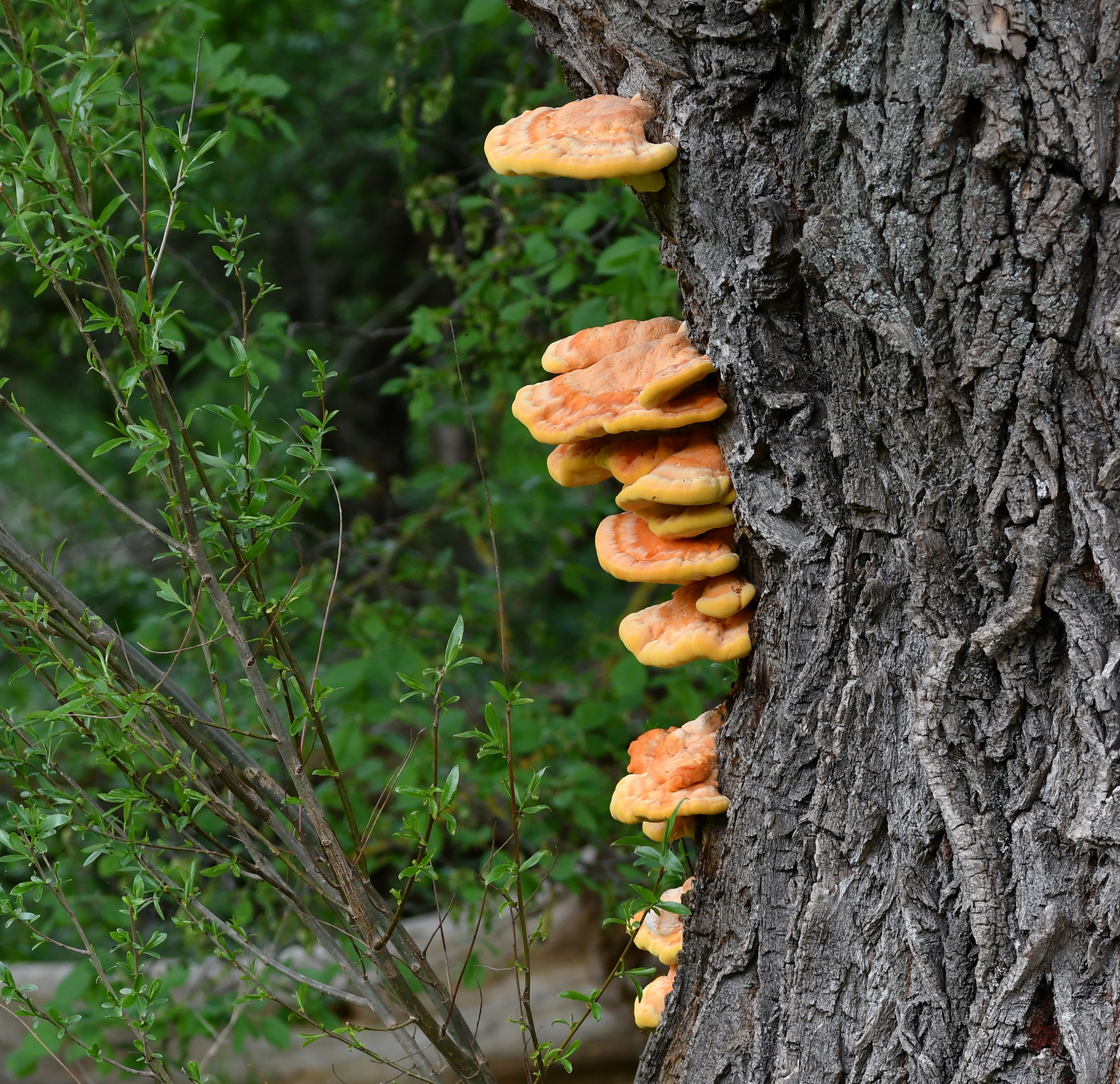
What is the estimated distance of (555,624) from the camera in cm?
1010

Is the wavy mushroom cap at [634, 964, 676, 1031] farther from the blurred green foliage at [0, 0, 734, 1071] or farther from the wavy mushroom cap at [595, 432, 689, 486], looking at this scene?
the wavy mushroom cap at [595, 432, 689, 486]

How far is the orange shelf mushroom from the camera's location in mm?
2039

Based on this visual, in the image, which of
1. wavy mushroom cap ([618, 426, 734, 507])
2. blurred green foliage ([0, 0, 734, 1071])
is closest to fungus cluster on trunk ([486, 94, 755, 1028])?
wavy mushroom cap ([618, 426, 734, 507])

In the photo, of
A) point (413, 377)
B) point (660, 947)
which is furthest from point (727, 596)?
point (413, 377)

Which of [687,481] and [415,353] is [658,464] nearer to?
[687,481]

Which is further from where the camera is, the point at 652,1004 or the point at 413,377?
the point at 413,377

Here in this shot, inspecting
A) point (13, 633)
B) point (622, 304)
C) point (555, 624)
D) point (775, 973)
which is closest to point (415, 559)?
point (622, 304)

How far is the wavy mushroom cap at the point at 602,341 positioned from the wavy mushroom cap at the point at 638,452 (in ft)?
0.60

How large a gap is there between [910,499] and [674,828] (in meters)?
0.88

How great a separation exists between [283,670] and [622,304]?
239 centimetres

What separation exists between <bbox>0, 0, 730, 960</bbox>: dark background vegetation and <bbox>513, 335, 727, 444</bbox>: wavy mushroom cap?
1.89 feet

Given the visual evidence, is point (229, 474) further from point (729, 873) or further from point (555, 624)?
point (555, 624)

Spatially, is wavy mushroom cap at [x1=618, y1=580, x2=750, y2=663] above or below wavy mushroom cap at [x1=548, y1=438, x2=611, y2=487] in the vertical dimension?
below

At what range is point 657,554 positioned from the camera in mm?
2006
